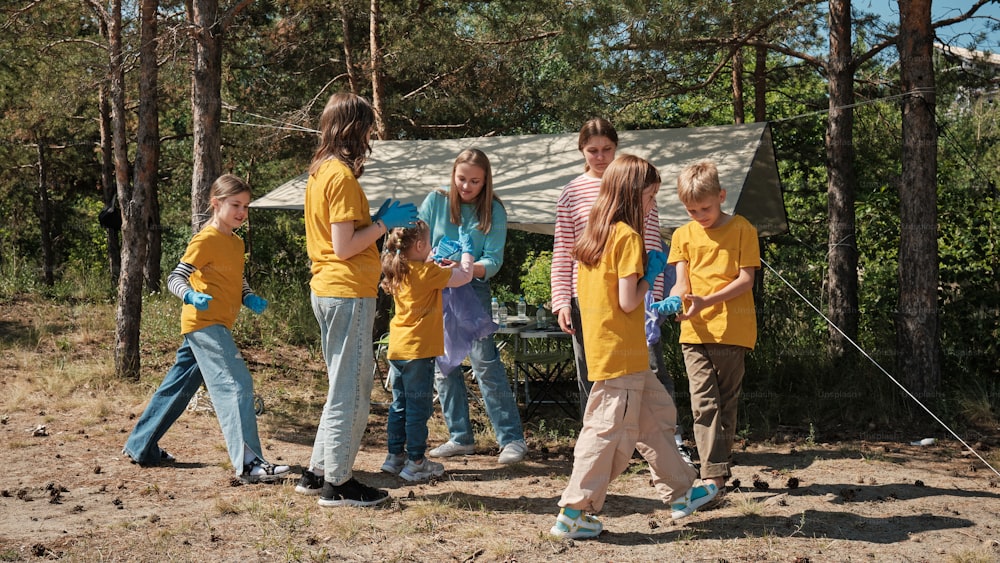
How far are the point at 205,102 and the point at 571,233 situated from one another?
3306 mm

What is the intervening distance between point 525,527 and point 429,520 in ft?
1.13

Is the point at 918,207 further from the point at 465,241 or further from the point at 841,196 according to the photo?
the point at 465,241

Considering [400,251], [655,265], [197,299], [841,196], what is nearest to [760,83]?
[841,196]

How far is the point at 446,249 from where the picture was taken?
4.18 metres

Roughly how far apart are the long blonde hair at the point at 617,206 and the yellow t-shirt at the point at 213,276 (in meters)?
1.65

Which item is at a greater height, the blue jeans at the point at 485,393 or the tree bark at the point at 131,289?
the tree bark at the point at 131,289

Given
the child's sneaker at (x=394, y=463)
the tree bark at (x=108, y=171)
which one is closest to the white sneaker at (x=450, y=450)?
the child's sneaker at (x=394, y=463)

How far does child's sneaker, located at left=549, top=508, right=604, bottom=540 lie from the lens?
10.4 ft

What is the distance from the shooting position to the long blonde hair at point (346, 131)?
3.35 metres

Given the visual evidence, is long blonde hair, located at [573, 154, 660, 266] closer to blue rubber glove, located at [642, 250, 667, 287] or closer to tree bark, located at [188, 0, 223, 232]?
blue rubber glove, located at [642, 250, 667, 287]

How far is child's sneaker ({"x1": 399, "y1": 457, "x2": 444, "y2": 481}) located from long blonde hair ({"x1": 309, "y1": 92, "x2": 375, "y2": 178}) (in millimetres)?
1376

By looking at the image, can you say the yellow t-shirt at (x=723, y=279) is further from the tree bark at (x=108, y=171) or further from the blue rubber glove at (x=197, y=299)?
the tree bark at (x=108, y=171)

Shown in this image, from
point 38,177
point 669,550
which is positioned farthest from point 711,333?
point 38,177

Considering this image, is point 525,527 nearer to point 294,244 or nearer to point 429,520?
point 429,520
